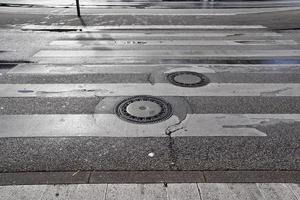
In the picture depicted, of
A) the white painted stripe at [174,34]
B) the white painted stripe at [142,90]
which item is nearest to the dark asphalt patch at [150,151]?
the white painted stripe at [142,90]

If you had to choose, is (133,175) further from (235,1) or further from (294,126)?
(235,1)

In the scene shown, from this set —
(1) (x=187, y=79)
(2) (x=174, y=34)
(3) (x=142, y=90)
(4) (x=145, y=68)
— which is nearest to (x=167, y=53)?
(4) (x=145, y=68)

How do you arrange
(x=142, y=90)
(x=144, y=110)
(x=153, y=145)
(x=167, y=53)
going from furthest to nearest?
1. (x=167, y=53)
2. (x=142, y=90)
3. (x=144, y=110)
4. (x=153, y=145)

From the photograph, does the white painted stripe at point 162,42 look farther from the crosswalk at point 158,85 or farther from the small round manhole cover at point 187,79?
the small round manhole cover at point 187,79

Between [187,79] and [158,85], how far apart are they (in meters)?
0.77

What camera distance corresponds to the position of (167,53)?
8.94m

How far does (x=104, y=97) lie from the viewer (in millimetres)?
5961

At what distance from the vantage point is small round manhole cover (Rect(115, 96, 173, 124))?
5.15 m

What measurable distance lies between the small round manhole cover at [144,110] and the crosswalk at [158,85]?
137 mm

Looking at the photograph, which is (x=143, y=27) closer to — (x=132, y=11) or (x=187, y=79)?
(x=132, y=11)

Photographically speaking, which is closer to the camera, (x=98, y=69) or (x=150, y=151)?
(x=150, y=151)

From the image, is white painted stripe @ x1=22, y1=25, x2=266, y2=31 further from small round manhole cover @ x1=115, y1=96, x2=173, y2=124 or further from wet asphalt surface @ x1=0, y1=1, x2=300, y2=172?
small round manhole cover @ x1=115, y1=96, x2=173, y2=124

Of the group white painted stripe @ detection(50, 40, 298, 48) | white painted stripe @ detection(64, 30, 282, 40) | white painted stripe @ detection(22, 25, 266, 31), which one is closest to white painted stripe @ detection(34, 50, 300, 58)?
white painted stripe @ detection(50, 40, 298, 48)

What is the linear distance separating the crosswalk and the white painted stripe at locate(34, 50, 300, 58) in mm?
31
